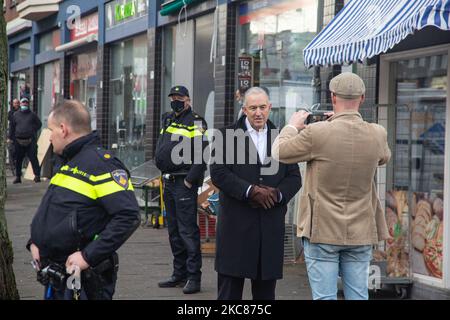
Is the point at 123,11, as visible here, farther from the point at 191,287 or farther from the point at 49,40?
the point at 191,287

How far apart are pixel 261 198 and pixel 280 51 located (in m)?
6.93

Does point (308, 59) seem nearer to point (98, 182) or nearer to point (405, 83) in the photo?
point (405, 83)

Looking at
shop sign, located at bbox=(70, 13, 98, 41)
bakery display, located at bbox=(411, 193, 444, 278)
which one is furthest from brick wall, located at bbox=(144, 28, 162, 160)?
bakery display, located at bbox=(411, 193, 444, 278)

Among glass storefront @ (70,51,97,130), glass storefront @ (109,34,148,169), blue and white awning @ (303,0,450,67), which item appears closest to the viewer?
blue and white awning @ (303,0,450,67)

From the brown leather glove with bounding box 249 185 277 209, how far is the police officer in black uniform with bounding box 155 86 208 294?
2313mm

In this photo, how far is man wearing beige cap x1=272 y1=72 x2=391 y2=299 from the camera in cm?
515

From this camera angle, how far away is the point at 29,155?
2038cm

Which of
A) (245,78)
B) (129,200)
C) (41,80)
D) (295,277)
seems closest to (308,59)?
(295,277)

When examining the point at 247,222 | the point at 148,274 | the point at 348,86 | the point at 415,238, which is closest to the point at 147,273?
the point at 148,274

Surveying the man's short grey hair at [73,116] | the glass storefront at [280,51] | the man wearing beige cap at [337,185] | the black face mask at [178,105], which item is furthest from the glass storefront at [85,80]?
the man's short grey hair at [73,116]

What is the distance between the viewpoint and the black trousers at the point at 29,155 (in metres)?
19.9

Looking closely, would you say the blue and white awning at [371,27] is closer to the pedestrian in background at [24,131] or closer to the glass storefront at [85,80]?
the pedestrian in background at [24,131]

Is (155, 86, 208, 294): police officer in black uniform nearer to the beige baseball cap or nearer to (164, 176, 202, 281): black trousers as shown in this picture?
(164, 176, 202, 281): black trousers
